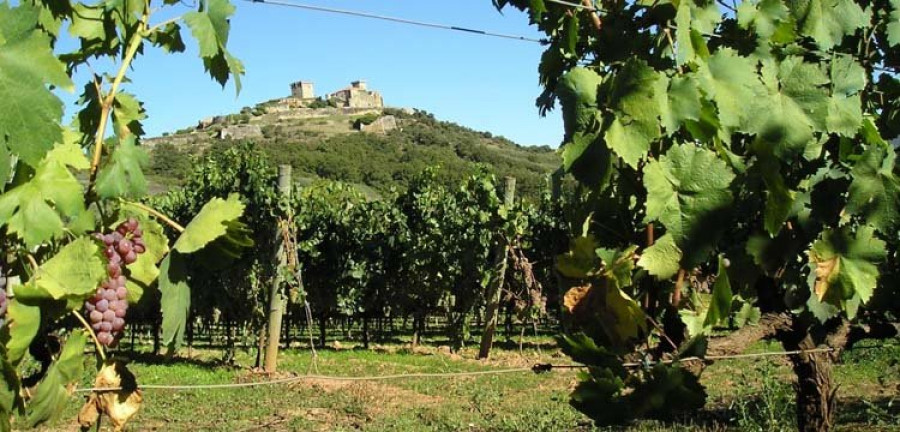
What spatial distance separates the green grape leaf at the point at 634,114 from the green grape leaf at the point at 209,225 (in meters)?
0.70

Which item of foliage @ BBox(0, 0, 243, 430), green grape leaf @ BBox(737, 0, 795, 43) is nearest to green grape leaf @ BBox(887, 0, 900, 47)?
green grape leaf @ BBox(737, 0, 795, 43)

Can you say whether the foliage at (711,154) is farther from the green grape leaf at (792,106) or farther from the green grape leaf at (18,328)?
the green grape leaf at (18,328)

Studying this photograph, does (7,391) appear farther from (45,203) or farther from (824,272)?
(824,272)

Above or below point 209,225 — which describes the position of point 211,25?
above

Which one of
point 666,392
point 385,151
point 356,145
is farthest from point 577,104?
point 385,151

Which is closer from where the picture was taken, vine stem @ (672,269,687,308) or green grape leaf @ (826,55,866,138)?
vine stem @ (672,269,687,308)

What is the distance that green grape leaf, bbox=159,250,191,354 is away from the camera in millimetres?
1431

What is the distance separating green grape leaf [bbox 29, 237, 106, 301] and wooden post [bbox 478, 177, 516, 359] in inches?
440

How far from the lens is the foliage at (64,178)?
3.71ft

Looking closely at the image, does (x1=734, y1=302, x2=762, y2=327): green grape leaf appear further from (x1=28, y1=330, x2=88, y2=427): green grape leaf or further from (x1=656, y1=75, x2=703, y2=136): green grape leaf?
(x1=28, y1=330, x2=88, y2=427): green grape leaf

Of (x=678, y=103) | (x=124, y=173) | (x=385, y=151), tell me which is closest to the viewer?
(x=124, y=173)

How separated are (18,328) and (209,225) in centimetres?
35

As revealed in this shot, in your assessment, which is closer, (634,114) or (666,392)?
(634,114)

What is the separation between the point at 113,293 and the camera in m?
1.40
